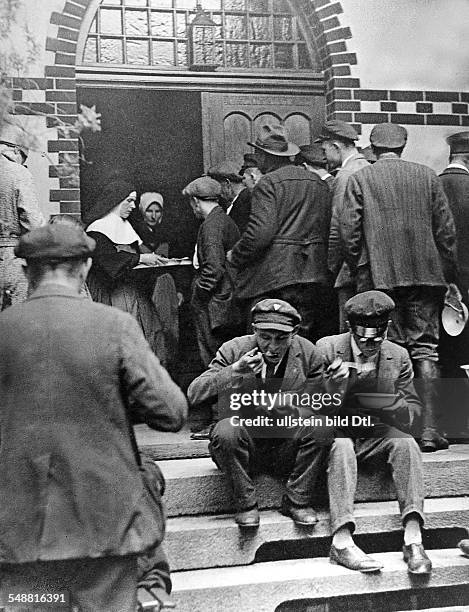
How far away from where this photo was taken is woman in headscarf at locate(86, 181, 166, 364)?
112 inches

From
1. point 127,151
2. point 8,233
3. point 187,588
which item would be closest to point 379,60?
point 127,151

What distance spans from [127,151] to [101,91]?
0.69 ft

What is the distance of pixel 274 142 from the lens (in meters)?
3.17

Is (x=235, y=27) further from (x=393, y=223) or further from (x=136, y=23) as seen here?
(x=393, y=223)

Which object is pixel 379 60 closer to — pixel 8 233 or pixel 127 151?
pixel 127 151

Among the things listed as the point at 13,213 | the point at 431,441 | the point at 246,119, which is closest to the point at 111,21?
the point at 246,119

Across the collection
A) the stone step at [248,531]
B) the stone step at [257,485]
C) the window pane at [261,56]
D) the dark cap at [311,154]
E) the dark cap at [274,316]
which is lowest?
the stone step at [248,531]

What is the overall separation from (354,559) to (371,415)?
46 cm

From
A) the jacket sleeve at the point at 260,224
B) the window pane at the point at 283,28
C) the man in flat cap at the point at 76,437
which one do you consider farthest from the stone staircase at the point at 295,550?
the window pane at the point at 283,28

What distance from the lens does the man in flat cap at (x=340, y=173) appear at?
319 cm

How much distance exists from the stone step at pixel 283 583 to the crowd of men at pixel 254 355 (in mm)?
52

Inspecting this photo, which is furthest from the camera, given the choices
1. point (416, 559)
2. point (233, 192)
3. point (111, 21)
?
point (233, 192)

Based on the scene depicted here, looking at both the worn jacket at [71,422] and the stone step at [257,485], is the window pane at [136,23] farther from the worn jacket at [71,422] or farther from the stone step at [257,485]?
the stone step at [257,485]

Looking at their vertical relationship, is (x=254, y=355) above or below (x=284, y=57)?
below
